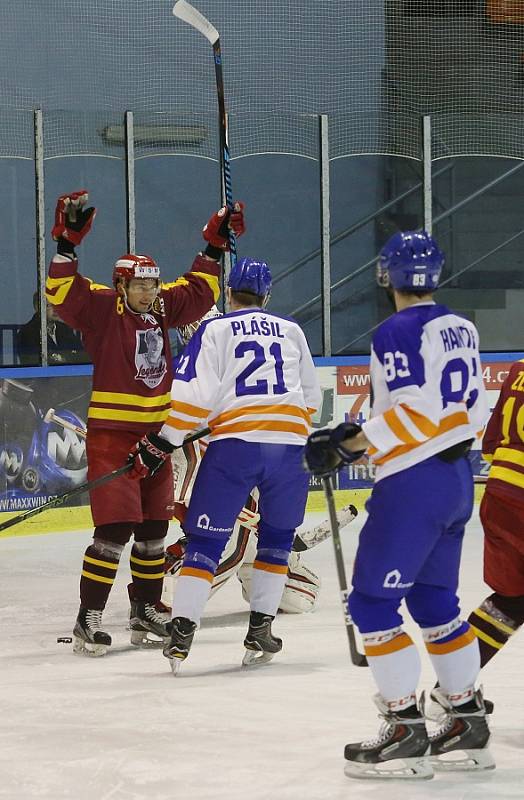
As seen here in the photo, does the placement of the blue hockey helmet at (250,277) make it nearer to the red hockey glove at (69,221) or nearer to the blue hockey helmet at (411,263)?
the red hockey glove at (69,221)

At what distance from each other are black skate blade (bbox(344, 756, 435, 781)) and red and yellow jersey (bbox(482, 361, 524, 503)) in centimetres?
70

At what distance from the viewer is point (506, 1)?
9219 millimetres

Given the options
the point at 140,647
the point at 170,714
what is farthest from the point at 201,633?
the point at 170,714

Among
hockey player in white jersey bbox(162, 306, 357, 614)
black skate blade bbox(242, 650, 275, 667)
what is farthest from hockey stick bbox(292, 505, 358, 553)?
black skate blade bbox(242, 650, 275, 667)

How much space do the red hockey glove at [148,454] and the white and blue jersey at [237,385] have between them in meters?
0.03

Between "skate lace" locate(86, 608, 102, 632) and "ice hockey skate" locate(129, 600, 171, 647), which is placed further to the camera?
"ice hockey skate" locate(129, 600, 171, 647)

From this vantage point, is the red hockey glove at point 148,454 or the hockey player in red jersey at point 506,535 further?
the red hockey glove at point 148,454

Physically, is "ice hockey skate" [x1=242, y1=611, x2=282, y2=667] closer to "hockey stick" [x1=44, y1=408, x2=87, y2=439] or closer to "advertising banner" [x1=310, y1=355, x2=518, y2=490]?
"hockey stick" [x1=44, y1=408, x2=87, y2=439]

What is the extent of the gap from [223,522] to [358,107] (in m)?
5.61

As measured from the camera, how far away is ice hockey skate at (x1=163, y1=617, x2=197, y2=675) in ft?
12.3

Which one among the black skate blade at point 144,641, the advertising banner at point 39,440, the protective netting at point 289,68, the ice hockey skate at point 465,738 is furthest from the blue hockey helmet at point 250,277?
the protective netting at point 289,68

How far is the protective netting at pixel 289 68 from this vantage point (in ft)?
27.6

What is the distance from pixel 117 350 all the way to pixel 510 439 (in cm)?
146

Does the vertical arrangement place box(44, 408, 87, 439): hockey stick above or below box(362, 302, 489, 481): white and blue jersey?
below
